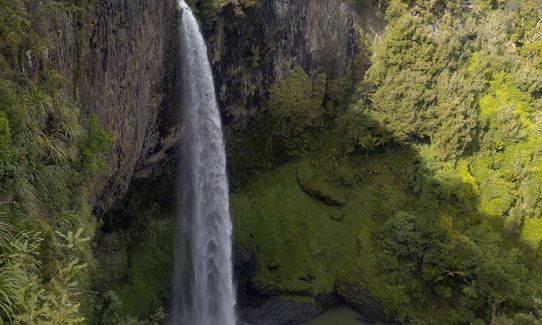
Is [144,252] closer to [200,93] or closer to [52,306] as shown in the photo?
[200,93]

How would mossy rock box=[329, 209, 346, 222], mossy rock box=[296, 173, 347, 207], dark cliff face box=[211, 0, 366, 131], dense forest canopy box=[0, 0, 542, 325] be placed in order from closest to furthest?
dense forest canopy box=[0, 0, 542, 325] → dark cliff face box=[211, 0, 366, 131] → mossy rock box=[329, 209, 346, 222] → mossy rock box=[296, 173, 347, 207]

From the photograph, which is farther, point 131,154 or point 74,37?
point 131,154

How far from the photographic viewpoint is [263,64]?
18562 millimetres

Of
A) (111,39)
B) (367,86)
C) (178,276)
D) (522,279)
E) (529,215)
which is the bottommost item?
(178,276)

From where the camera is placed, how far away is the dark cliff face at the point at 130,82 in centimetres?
1002

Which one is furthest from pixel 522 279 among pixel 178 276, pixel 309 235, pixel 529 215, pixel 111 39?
pixel 111 39

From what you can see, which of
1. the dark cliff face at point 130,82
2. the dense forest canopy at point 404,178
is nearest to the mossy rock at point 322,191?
the dense forest canopy at point 404,178

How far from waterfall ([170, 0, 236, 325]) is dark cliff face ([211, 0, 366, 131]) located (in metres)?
2.03

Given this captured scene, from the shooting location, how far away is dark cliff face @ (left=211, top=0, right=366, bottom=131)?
16875mm

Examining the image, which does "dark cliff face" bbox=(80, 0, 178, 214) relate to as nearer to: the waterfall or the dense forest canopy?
the waterfall

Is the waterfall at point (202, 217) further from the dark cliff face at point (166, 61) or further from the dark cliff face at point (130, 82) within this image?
the dark cliff face at point (130, 82)

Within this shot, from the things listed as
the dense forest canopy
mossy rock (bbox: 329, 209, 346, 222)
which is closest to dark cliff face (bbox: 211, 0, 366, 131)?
the dense forest canopy

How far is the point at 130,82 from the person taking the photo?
11.6 meters

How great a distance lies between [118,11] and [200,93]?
503 centimetres
